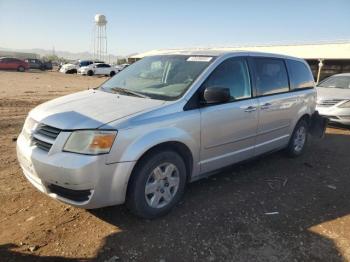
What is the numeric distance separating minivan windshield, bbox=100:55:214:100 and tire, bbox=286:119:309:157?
8.64 ft

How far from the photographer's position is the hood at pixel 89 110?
11.2ft

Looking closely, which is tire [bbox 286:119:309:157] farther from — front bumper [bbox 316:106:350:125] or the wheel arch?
front bumper [bbox 316:106:350:125]

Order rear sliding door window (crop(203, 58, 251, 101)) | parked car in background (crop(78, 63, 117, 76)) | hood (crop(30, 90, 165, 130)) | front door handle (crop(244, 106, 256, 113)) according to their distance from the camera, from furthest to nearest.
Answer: parked car in background (crop(78, 63, 117, 76)) < front door handle (crop(244, 106, 256, 113)) < rear sliding door window (crop(203, 58, 251, 101)) < hood (crop(30, 90, 165, 130))

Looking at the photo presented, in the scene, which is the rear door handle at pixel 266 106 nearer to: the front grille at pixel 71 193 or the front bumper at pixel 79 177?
the front bumper at pixel 79 177

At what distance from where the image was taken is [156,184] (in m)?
3.76

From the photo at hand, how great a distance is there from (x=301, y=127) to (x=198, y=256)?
4.04 m

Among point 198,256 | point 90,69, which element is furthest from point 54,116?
point 90,69

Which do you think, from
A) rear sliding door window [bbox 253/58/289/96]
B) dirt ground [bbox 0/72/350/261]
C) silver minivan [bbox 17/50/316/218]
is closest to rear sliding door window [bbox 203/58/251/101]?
silver minivan [bbox 17/50/316/218]

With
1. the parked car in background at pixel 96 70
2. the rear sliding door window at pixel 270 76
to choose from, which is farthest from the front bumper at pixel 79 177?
the parked car in background at pixel 96 70

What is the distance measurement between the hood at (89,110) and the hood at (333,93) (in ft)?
23.5

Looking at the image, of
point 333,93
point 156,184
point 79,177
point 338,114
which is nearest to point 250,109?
point 156,184

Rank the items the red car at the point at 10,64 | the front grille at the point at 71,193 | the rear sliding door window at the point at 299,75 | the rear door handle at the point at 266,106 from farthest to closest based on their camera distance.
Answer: the red car at the point at 10,64 → the rear sliding door window at the point at 299,75 → the rear door handle at the point at 266,106 → the front grille at the point at 71,193

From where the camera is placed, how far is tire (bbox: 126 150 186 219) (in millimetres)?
3535

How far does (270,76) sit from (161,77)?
6.14 ft
